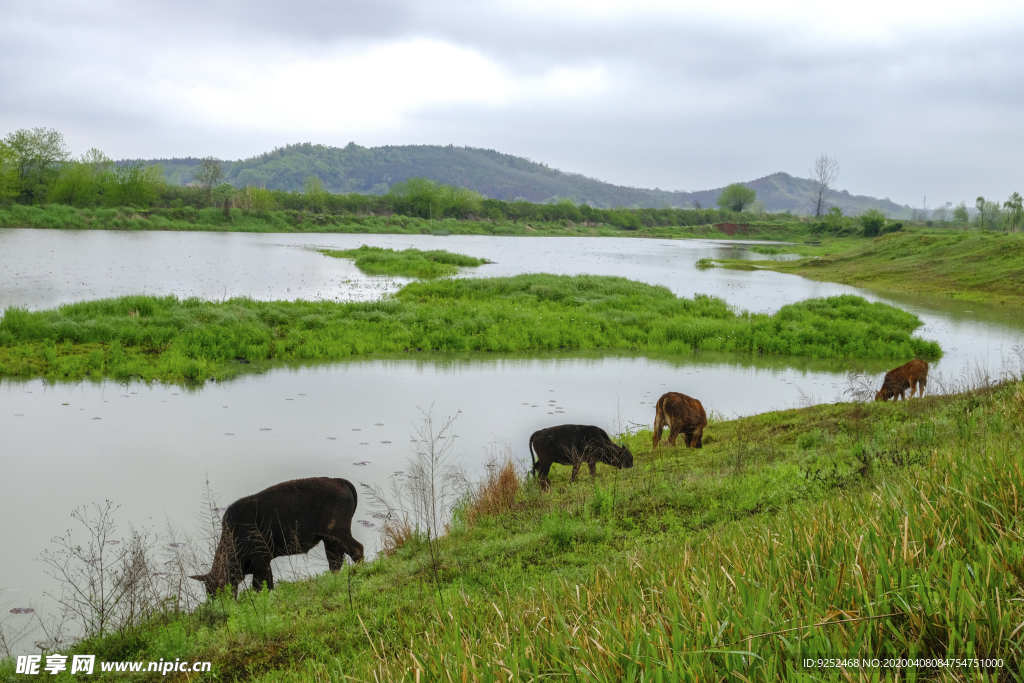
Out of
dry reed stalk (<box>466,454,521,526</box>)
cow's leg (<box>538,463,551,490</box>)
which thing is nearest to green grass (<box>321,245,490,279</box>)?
cow's leg (<box>538,463,551,490</box>)

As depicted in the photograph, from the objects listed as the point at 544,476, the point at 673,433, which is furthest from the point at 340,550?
the point at 673,433

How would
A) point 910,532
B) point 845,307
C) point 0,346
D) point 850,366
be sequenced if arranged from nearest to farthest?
1. point 910,532
2. point 0,346
3. point 850,366
4. point 845,307

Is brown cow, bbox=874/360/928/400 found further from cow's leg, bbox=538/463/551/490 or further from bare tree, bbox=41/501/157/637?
bare tree, bbox=41/501/157/637

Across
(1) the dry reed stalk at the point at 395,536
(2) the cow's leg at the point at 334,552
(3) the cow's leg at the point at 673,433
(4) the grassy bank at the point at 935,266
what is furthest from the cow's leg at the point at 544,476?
(4) the grassy bank at the point at 935,266

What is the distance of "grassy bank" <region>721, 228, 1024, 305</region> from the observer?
39.8 m

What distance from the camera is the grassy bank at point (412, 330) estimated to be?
16.4 meters

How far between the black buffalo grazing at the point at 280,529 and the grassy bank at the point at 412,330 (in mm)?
9680

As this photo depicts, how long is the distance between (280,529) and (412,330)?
14.6 meters

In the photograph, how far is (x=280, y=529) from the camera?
21.8 ft

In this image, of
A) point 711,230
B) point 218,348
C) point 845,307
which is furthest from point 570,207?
point 218,348

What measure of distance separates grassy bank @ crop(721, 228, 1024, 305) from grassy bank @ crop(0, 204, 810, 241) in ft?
210

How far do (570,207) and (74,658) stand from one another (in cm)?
15340

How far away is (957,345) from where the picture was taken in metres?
22.6

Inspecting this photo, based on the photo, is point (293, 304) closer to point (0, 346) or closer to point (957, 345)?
point (0, 346)
